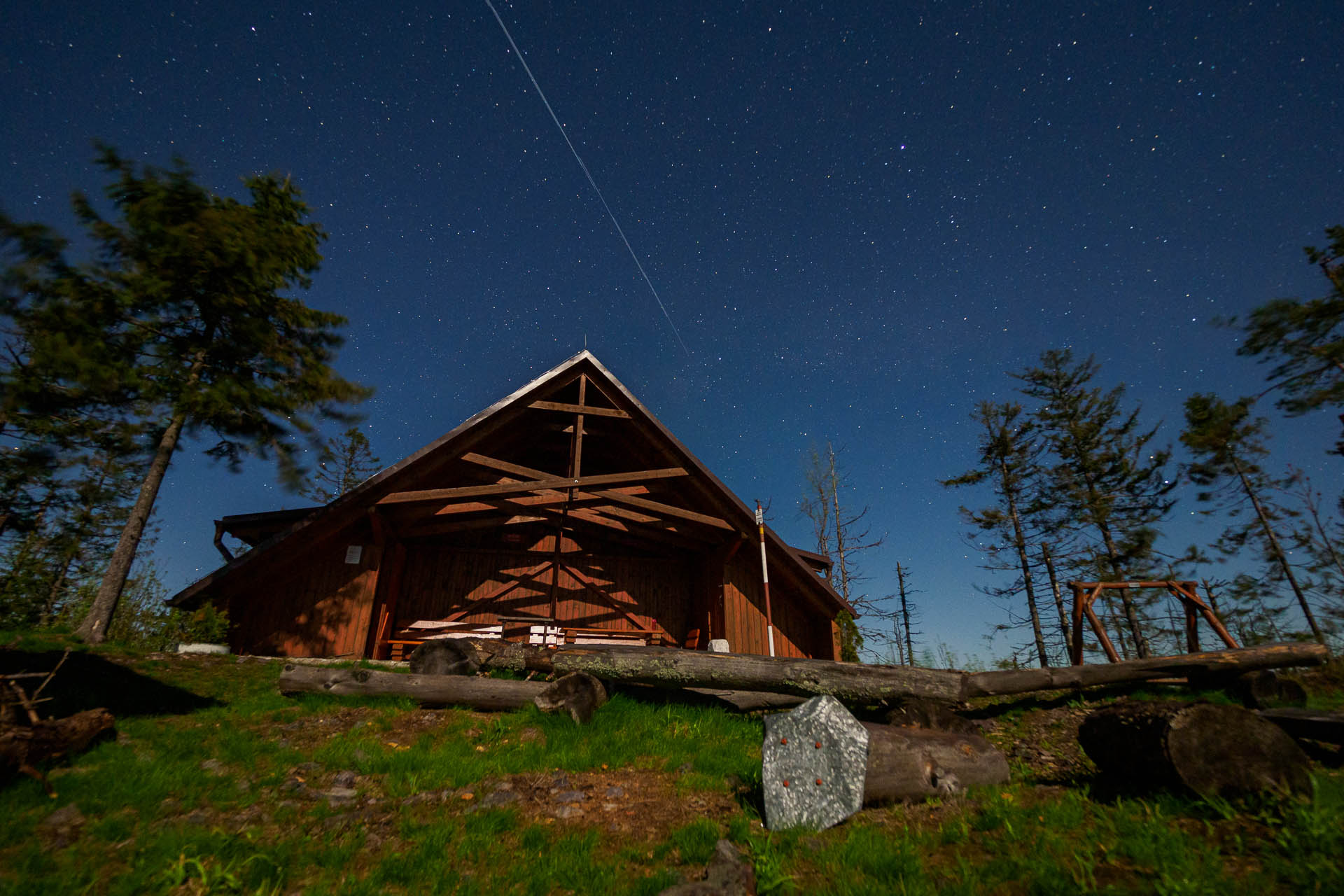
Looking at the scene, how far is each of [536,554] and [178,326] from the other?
992cm

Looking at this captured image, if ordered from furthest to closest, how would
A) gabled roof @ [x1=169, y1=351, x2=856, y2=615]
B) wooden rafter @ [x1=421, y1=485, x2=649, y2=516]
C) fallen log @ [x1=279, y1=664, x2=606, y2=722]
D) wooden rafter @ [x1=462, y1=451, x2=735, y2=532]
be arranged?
wooden rafter @ [x1=421, y1=485, x2=649, y2=516], wooden rafter @ [x1=462, y1=451, x2=735, y2=532], gabled roof @ [x1=169, y1=351, x2=856, y2=615], fallen log @ [x1=279, y1=664, x2=606, y2=722]

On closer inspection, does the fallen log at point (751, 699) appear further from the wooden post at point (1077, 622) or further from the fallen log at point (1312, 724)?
the fallen log at point (1312, 724)

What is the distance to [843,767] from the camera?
4.63 meters

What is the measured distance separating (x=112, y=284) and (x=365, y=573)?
26.3 ft

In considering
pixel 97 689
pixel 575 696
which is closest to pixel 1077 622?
pixel 575 696

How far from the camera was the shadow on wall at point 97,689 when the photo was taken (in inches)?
244

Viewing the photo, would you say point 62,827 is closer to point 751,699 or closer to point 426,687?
point 426,687

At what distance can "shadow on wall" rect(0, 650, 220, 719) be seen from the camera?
6.19 m

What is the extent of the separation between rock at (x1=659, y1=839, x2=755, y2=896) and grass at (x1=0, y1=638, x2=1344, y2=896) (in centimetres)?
12

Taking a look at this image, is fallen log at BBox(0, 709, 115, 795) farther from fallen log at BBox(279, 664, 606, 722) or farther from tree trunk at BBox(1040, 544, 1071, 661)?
tree trunk at BBox(1040, 544, 1071, 661)

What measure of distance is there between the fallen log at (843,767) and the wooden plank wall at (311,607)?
34.2ft

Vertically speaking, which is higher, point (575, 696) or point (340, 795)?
point (575, 696)

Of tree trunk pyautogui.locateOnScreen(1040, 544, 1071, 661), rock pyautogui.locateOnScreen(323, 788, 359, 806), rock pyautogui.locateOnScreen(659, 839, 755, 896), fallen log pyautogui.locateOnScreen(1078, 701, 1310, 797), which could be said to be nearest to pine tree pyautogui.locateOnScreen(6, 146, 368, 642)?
rock pyautogui.locateOnScreen(323, 788, 359, 806)

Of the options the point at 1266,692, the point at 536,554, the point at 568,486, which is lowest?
the point at 1266,692
